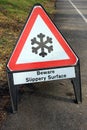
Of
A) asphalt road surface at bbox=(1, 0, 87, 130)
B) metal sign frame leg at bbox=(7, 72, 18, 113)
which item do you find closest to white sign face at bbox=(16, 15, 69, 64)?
metal sign frame leg at bbox=(7, 72, 18, 113)

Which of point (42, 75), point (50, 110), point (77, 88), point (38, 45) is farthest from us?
point (77, 88)

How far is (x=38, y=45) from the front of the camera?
5617mm

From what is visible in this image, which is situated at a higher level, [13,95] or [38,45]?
[38,45]

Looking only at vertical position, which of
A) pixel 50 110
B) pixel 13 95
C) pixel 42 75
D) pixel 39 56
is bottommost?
pixel 50 110

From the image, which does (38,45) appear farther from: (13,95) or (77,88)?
(77,88)

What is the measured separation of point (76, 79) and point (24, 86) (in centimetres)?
122

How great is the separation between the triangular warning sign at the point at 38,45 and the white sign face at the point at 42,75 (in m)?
0.09

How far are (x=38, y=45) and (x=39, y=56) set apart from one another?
6.6 inches

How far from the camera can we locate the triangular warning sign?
5.61 metres

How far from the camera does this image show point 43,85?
22.5ft

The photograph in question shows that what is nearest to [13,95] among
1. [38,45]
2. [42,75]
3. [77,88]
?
[42,75]

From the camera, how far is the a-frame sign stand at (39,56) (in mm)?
5609

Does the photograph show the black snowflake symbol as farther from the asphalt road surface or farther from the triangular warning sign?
the asphalt road surface

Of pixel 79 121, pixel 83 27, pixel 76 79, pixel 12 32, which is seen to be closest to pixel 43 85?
pixel 76 79
